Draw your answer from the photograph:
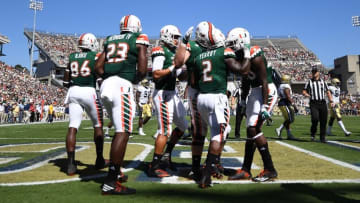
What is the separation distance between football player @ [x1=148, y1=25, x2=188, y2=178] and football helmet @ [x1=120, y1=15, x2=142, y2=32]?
57cm

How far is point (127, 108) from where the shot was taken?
12.1 ft

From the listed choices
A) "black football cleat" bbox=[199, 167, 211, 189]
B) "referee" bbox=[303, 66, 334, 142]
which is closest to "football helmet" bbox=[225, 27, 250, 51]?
"black football cleat" bbox=[199, 167, 211, 189]

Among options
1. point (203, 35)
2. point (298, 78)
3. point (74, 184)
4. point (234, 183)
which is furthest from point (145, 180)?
point (298, 78)

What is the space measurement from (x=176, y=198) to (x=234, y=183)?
996mm

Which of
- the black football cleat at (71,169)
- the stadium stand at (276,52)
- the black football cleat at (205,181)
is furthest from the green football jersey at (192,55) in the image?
the stadium stand at (276,52)

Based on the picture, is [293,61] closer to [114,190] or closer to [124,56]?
[124,56]

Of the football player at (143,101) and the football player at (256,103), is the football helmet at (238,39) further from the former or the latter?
the football player at (143,101)

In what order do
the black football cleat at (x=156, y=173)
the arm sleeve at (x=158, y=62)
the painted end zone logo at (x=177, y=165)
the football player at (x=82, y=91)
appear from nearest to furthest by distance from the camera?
the painted end zone logo at (x=177, y=165) → the black football cleat at (x=156, y=173) → the arm sleeve at (x=158, y=62) → the football player at (x=82, y=91)

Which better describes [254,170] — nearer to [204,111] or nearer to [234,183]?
[234,183]

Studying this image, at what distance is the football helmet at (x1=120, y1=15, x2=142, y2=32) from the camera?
3.93 meters

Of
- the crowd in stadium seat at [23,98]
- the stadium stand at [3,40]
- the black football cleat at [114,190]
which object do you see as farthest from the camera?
the stadium stand at [3,40]

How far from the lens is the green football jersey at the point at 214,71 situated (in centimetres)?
381

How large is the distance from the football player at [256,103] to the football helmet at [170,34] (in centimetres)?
85

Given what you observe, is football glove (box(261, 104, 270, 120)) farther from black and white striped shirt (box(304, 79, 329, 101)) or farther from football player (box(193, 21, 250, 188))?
black and white striped shirt (box(304, 79, 329, 101))
